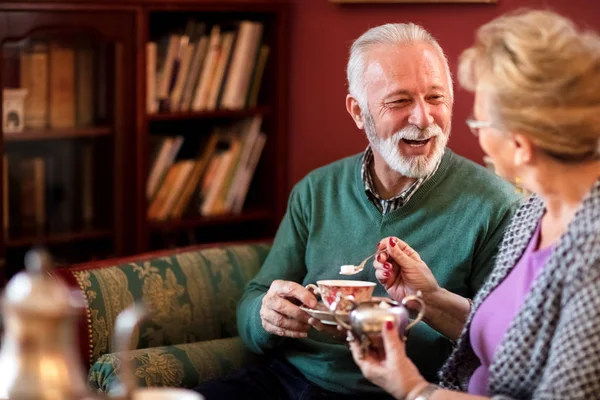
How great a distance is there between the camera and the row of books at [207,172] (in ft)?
11.7

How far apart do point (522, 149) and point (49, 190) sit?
2.07 metres

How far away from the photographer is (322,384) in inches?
91.2

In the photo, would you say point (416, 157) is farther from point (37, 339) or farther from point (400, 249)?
point (37, 339)

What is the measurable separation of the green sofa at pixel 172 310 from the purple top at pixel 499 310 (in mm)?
781

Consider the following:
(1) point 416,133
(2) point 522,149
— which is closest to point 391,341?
(2) point 522,149

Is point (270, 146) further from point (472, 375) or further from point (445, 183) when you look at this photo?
point (472, 375)

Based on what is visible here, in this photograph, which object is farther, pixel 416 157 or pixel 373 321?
pixel 416 157

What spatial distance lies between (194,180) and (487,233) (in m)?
1.68

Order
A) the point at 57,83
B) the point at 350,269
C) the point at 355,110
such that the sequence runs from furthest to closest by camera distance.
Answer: the point at 57,83
the point at 355,110
the point at 350,269

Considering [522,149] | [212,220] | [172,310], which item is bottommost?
[212,220]

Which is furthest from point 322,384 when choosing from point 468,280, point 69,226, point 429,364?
point 69,226

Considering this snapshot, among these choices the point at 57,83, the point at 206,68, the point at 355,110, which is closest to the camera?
the point at 355,110

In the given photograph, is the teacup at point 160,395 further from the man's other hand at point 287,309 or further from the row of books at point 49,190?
the row of books at point 49,190

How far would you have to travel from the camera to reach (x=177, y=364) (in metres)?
2.36
